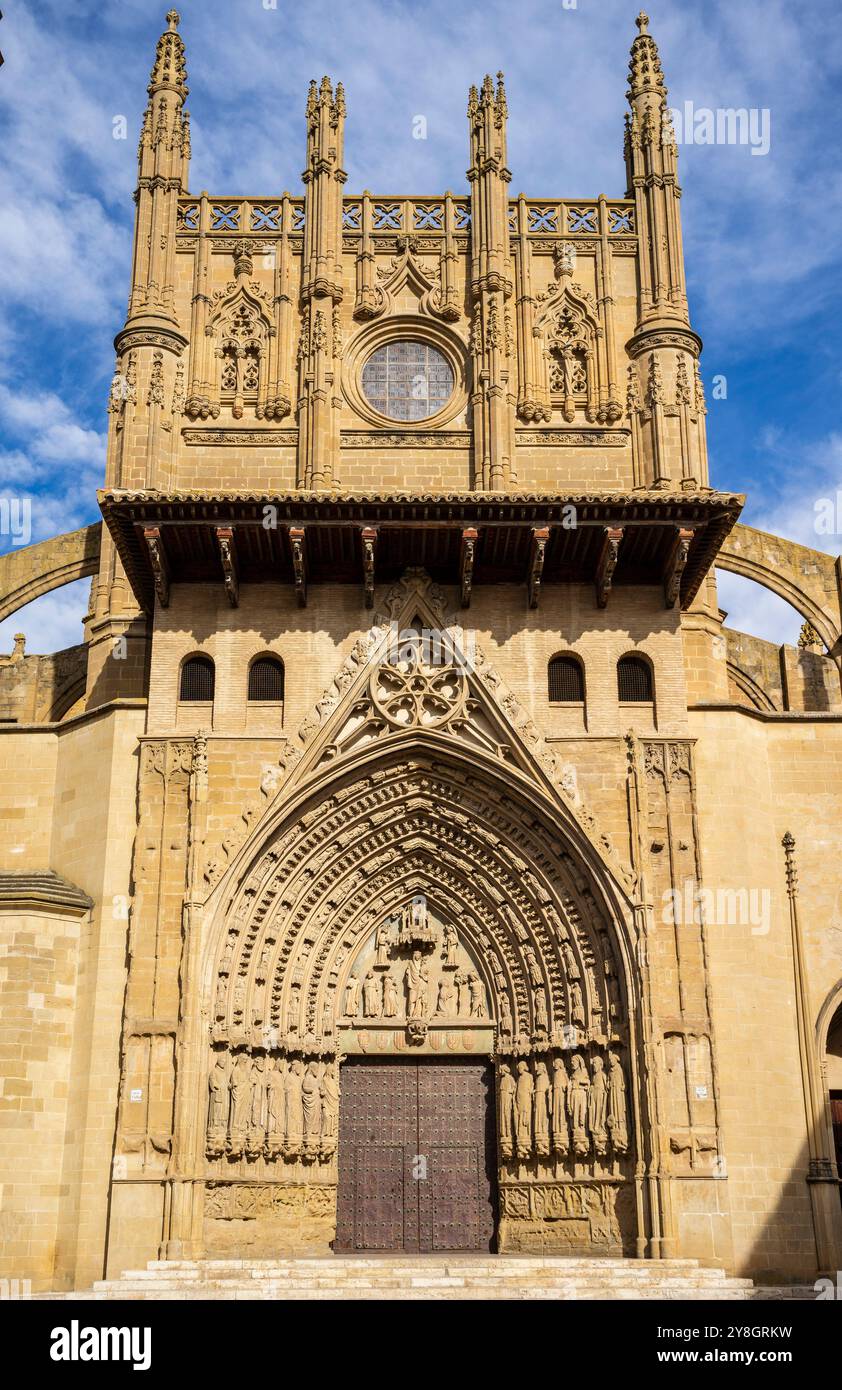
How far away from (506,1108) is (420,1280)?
356cm

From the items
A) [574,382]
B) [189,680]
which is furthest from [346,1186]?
[574,382]

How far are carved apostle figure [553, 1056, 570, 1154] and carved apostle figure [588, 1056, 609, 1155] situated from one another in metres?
0.33

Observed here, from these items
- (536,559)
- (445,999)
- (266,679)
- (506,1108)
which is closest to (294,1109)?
(445,999)

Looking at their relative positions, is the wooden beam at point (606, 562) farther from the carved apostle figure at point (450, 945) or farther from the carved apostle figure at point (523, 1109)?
the carved apostle figure at point (523, 1109)

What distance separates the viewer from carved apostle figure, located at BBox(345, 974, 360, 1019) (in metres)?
20.4

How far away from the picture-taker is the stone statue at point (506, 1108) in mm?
19594

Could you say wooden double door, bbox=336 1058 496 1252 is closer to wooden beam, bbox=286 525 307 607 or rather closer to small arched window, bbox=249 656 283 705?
small arched window, bbox=249 656 283 705

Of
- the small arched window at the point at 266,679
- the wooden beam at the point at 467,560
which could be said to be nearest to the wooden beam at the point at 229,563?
the small arched window at the point at 266,679

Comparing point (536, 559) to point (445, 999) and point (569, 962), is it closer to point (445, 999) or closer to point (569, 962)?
point (569, 962)

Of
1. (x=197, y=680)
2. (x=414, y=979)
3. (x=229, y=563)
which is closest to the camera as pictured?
(x=229, y=563)

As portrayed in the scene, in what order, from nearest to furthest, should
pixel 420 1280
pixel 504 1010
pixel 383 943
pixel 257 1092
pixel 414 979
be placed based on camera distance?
pixel 420 1280 < pixel 257 1092 < pixel 504 1010 < pixel 414 979 < pixel 383 943

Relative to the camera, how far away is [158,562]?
20406 mm

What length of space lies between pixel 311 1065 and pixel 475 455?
866cm
